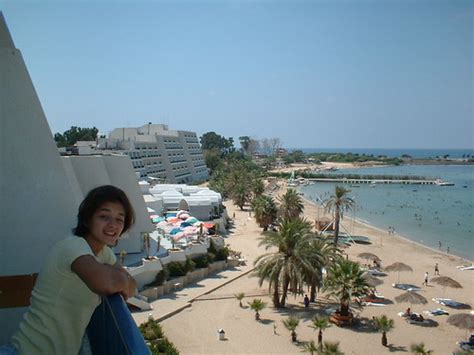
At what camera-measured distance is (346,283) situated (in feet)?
58.5

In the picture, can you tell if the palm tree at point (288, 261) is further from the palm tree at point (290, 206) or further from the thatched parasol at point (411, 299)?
the palm tree at point (290, 206)

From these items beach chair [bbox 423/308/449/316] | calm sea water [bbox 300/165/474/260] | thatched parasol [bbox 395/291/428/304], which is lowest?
calm sea water [bbox 300/165/474/260]

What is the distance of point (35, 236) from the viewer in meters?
8.16

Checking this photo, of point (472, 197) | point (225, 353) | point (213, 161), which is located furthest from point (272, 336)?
point (213, 161)

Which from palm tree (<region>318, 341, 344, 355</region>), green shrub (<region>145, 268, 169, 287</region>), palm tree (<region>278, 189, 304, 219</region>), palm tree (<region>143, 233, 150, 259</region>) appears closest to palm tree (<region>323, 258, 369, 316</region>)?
palm tree (<region>318, 341, 344, 355</region>)

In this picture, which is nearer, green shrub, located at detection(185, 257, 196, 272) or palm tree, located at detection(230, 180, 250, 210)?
green shrub, located at detection(185, 257, 196, 272)

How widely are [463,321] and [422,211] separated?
4693cm

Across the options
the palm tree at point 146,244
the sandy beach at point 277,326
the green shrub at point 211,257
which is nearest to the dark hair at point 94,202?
the sandy beach at point 277,326

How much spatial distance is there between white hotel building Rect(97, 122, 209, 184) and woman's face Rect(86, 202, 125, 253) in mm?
53767

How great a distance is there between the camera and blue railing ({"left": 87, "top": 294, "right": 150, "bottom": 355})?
246 cm

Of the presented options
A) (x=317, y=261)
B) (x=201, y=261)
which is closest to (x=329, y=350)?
(x=317, y=261)

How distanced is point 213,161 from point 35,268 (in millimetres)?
90933

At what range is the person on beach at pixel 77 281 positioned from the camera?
7.66 feet

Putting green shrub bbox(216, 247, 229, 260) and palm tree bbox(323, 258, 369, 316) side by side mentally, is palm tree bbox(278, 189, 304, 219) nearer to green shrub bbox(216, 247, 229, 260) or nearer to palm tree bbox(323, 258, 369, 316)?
green shrub bbox(216, 247, 229, 260)
